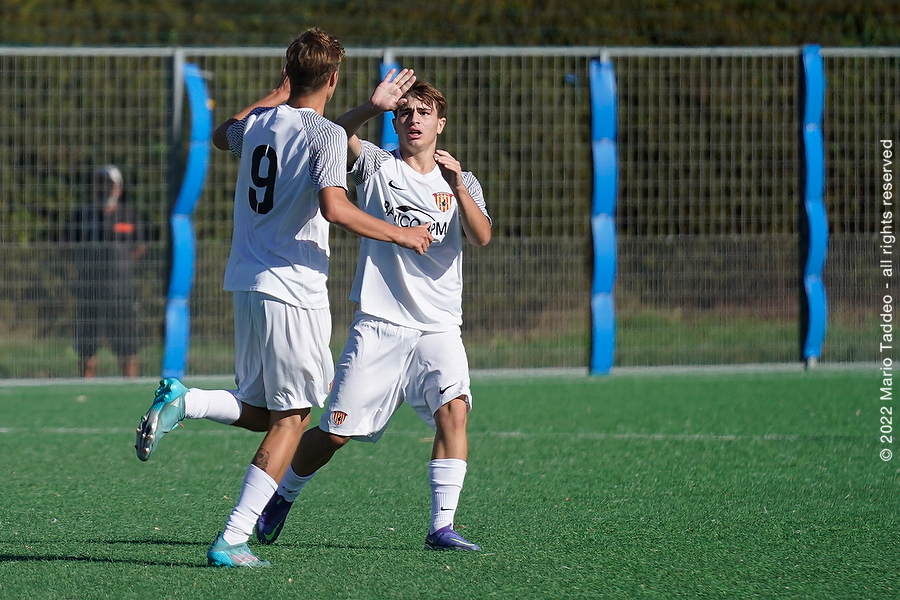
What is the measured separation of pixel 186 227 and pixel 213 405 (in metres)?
5.65

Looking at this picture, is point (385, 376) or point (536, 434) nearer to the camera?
point (385, 376)

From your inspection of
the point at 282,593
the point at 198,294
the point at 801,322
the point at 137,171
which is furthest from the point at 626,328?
the point at 282,593

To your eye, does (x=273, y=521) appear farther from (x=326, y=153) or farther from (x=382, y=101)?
(x=382, y=101)

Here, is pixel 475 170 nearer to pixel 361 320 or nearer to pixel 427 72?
pixel 427 72

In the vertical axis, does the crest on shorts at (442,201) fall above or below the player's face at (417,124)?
below

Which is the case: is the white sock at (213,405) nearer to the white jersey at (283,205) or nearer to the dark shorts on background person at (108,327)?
the white jersey at (283,205)

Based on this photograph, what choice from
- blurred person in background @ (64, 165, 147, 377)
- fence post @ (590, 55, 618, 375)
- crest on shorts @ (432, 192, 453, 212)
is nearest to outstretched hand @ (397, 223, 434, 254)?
crest on shorts @ (432, 192, 453, 212)

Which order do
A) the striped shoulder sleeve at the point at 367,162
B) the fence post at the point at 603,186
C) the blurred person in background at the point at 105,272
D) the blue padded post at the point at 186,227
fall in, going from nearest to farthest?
the striped shoulder sleeve at the point at 367,162 → the blue padded post at the point at 186,227 → the blurred person in background at the point at 105,272 → the fence post at the point at 603,186

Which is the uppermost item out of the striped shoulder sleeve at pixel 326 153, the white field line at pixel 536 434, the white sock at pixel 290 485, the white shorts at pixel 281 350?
the striped shoulder sleeve at pixel 326 153

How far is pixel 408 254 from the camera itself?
14.9ft

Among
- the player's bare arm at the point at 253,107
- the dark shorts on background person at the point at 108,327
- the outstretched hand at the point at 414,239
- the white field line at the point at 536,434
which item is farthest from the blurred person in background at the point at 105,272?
the outstretched hand at the point at 414,239

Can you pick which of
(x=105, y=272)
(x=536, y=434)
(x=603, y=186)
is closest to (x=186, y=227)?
(x=105, y=272)

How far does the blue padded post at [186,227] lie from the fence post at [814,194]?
5172 millimetres

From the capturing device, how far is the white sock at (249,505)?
397cm
